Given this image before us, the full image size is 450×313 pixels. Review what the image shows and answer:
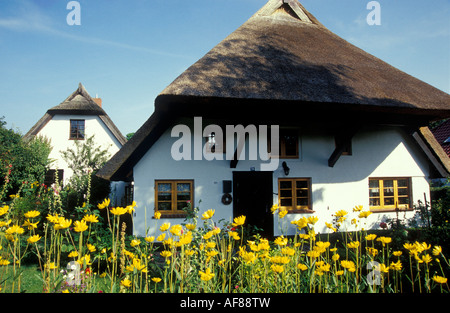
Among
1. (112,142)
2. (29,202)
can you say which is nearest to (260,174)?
(29,202)

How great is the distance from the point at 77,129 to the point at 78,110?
1.04 metres

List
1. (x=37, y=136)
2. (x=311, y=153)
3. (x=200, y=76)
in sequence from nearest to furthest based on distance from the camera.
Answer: (x=200, y=76)
(x=311, y=153)
(x=37, y=136)

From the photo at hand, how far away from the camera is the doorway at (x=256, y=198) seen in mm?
6758

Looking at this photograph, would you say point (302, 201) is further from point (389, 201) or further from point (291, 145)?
point (389, 201)

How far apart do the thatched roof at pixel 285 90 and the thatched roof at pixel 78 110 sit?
28.9 feet

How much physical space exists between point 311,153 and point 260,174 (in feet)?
5.14

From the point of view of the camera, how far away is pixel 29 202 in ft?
24.9

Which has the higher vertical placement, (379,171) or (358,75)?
(358,75)

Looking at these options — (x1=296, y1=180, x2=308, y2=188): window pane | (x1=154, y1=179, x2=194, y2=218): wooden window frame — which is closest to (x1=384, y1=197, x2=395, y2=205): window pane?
(x1=296, y1=180, x2=308, y2=188): window pane

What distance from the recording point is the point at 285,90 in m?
5.45

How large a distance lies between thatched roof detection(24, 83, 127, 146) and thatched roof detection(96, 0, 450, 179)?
28.9 ft

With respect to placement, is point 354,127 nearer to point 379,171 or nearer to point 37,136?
point 379,171

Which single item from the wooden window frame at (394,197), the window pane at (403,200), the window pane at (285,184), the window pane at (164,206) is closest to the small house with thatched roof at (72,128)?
the window pane at (164,206)

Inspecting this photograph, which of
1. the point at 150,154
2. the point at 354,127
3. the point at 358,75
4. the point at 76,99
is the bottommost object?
the point at 150,154
